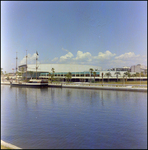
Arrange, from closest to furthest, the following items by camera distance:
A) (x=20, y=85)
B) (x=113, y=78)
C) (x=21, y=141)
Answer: (x=21, y=141), (x=20, y=85), (x=113, y=78)

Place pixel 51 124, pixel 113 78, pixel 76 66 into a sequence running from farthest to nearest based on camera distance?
1. pixel 76 66
2. pixel 113 78
3. pixel 51 124

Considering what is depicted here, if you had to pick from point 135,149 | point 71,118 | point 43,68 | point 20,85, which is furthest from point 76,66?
point 135,149

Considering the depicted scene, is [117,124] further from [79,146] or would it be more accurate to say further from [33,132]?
[33,132]

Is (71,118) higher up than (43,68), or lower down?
lower down

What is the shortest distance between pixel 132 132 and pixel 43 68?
289ft

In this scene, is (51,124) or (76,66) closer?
(51,124)

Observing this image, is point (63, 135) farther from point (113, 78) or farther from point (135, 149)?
point (113, 78)

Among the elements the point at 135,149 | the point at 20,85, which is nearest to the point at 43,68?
the point at 20,85

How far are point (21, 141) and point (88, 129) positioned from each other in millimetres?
4222

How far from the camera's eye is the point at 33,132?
10352 mm

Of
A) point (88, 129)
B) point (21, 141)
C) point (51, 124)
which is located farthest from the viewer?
point (51, 124)

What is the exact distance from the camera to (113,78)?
81750 mm

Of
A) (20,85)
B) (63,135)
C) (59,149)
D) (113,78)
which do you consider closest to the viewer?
(59,149)

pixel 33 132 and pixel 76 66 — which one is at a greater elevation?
pixel 76 66
